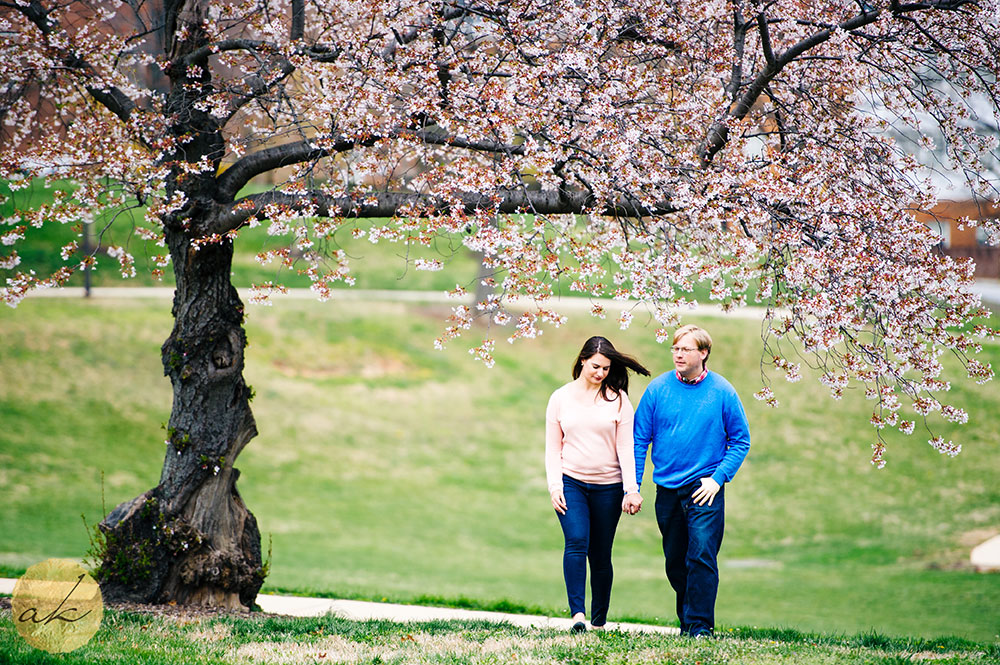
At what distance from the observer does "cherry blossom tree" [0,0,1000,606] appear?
5930 mm

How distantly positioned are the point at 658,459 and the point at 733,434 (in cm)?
48

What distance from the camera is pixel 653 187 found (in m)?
5.93

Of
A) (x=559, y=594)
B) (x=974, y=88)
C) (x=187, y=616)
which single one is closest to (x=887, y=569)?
(x=559, y=594)

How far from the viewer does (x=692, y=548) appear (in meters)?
5.15

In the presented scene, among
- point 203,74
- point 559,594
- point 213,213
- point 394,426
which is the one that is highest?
point 203,74

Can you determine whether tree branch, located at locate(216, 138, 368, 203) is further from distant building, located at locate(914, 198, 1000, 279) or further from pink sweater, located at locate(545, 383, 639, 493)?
distant building, located at locate(914, 198, 1000, 279)

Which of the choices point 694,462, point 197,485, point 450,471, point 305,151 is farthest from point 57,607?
point 450,471

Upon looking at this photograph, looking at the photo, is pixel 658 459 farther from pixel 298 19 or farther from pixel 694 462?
pixel 298 19

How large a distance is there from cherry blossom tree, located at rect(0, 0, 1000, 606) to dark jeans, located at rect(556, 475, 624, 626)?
47.9 inches

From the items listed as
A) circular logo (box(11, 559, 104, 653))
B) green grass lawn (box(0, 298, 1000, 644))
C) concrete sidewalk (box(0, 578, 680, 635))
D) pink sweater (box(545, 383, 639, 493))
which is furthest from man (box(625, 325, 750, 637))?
green grass lawn (box(0, 298, 1000, 644))

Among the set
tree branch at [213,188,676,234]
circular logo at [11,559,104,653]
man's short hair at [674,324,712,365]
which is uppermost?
tree branch at [213,188,676,234]

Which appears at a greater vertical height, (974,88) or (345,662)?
(974,88)

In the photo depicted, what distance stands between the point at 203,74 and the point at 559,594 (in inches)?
336

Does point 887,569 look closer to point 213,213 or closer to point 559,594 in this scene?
point 559,594
